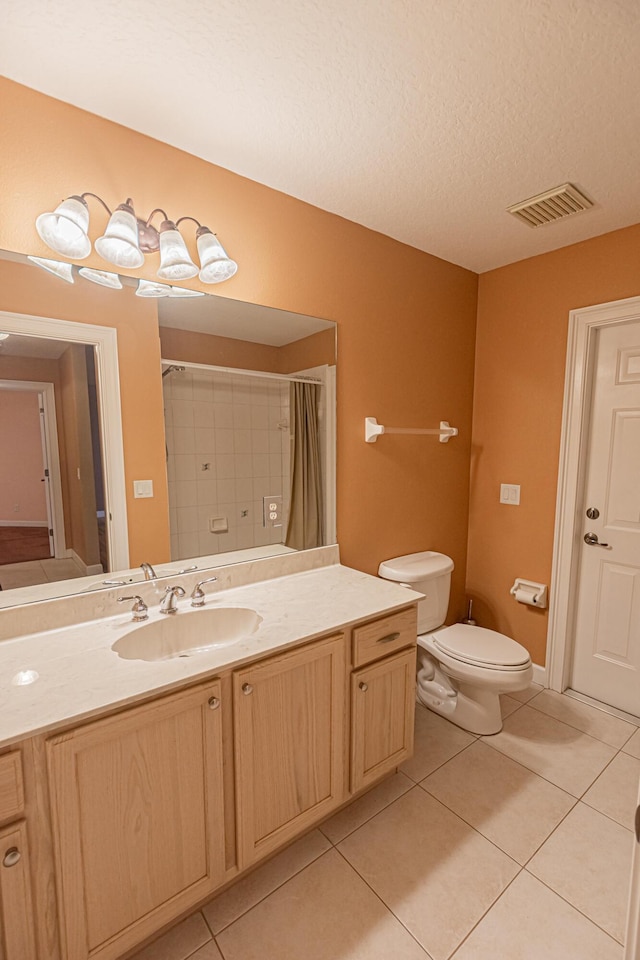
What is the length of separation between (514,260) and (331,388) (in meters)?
1.36

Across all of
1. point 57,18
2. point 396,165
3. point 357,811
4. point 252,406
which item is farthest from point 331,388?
point 357,811

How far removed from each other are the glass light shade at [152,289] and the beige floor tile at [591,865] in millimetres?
2264

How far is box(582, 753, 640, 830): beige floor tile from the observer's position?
5.28ft

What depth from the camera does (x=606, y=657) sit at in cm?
224

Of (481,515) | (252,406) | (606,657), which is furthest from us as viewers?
(481,515)

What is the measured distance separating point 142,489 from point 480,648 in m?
1.62

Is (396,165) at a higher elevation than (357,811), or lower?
higher

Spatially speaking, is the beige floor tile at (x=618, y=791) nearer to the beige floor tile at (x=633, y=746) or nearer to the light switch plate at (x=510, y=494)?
the beige floor tile at (x=633, y=746)

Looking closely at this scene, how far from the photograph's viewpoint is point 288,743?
4.30 feet

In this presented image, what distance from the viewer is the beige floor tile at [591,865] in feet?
4.18

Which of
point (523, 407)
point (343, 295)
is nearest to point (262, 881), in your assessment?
point (343, 295)

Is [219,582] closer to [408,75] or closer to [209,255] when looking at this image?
[209,255]

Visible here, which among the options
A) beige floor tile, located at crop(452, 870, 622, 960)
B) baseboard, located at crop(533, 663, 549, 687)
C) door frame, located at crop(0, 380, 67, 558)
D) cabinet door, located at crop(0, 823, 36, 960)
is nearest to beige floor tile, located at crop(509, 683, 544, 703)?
baseboard, located at crop(533, 663, 549, 687)

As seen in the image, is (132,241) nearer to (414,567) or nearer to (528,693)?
(414,567)
